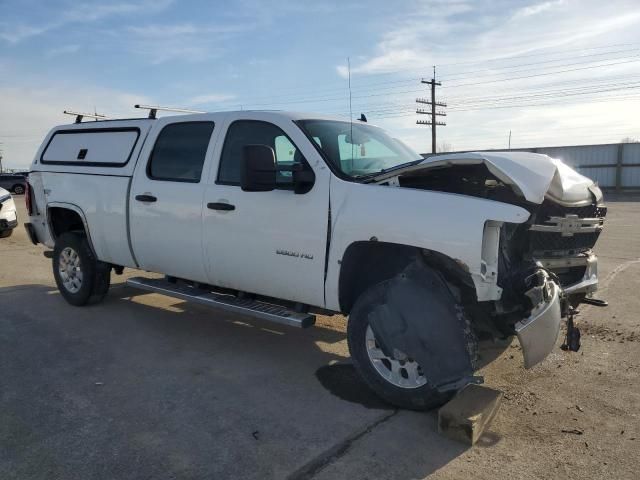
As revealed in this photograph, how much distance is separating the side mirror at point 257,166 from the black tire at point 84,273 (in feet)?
10.7

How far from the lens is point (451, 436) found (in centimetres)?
352

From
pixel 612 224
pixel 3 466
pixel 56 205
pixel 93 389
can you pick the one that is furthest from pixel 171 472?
pixel 612 224

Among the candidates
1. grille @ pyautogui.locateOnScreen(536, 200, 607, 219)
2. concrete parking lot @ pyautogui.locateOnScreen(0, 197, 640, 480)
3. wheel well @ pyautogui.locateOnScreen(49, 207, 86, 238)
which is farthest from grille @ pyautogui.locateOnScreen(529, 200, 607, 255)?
wheel well @ pyautogui.locateOnScreen(49, 207, 86, 238)

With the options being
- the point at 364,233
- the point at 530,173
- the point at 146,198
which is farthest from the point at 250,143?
the point at 530,173

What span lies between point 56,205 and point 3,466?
13.8 ft

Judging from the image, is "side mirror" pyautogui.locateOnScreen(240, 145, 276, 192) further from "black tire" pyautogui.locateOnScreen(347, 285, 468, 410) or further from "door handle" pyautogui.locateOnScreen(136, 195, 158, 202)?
"door handle" pyautogui.locateOnScreen(136, 195, 158, 202)

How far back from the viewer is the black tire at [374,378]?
12.4ft

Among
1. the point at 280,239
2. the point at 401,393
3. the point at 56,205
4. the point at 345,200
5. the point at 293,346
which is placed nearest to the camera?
the point at 401,393

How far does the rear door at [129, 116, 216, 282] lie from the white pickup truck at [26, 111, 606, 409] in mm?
17

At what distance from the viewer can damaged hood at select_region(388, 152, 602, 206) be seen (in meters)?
3.50

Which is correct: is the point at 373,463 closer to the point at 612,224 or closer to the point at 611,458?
the point at 611,458

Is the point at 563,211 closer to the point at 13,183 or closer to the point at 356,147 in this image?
the point at 356,147

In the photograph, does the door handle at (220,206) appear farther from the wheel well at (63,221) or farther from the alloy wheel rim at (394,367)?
the wheel well at (63,221)

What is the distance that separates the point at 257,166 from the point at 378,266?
120 cm
